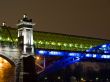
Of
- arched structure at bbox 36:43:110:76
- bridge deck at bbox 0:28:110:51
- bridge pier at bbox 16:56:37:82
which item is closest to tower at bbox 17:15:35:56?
bridge pier at bbox 16:56:37:82

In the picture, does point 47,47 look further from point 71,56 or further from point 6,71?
point 6,71

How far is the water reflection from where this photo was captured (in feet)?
208

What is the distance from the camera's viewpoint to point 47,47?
77.6 meters

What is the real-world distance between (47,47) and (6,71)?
1522cm

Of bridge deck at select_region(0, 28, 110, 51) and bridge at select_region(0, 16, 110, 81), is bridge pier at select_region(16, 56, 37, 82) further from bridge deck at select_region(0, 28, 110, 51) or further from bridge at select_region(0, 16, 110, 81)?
bridge deck at select_region(0, 28, 110, 51)

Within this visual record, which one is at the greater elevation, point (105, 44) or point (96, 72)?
point (105, 44)

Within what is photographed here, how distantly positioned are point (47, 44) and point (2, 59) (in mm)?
15914

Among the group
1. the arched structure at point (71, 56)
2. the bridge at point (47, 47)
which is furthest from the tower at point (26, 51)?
the arched structure at point (71, 56)

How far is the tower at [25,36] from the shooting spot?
63.0m

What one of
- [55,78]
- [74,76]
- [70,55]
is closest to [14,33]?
[70,55]

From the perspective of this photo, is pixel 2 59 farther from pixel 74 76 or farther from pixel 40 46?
pixel 74 76

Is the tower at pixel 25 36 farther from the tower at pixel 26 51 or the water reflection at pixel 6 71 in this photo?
the water reflection at pixel 6 71

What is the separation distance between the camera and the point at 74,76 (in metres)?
105

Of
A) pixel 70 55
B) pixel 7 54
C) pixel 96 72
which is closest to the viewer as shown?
pixel 7 54
